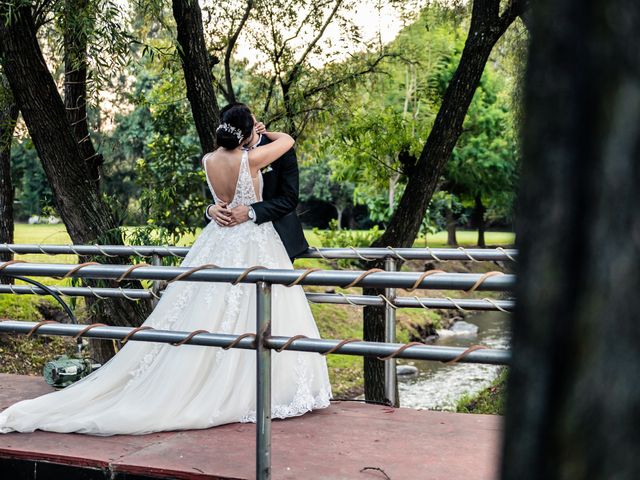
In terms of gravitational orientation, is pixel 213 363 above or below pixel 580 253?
below

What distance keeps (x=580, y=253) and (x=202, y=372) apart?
3.67 metres

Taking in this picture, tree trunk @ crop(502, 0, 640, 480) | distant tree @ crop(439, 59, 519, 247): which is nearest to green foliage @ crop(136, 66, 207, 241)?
tree trunk @ crop(502, 0, 640, 480)

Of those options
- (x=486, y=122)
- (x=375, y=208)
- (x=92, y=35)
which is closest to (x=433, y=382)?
(x=92, y=35)

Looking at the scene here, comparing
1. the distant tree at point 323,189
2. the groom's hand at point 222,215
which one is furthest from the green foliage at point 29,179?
the groom's hand at point 222,215

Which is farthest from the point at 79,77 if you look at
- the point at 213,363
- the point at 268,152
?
the point at 213,363

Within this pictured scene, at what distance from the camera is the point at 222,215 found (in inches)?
198

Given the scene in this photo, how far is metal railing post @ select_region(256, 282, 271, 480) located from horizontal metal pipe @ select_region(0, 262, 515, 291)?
0.09 m

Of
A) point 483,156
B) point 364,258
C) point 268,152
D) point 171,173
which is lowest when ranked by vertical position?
point 364,258

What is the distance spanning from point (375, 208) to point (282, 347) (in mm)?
26721

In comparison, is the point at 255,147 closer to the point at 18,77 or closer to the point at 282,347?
the point at 282,347

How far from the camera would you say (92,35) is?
7.35 metres

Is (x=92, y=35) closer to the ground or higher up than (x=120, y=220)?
higher up

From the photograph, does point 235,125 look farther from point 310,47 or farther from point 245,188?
point 310,47

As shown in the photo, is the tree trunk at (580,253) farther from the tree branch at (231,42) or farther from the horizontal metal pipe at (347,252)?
the tree branch at (231,42)
